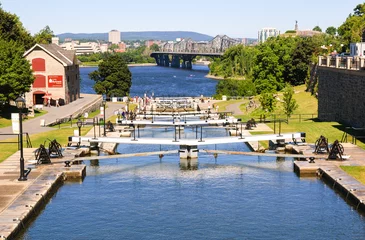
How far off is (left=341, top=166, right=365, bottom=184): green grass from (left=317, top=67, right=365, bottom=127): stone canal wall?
535 inches

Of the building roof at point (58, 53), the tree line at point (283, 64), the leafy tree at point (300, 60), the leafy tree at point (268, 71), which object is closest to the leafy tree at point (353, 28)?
the tree line at point (283, 64)

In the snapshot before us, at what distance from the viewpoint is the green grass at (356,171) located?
1312 inches

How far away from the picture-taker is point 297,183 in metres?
35.0

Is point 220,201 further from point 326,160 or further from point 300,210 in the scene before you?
point 326,160

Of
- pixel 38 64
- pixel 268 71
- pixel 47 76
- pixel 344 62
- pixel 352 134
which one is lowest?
pixel 352 134

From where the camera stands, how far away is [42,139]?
49.4m

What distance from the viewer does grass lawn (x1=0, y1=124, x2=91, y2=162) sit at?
4297 centimetres

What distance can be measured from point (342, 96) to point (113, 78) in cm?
5687

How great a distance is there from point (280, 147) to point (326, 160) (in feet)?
23.9

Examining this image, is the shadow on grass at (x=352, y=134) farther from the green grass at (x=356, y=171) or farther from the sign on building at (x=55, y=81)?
the sign on building at (x=55, y=81)

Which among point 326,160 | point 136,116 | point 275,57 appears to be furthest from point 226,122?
point 275,57

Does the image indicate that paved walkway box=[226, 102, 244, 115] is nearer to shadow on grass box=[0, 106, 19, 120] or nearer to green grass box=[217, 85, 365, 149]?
green grass box=[217, 85, 365, 149]

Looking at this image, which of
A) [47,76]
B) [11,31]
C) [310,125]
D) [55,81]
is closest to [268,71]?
[55,81]

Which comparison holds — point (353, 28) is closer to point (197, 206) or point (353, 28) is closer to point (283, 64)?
point (283, 64)
